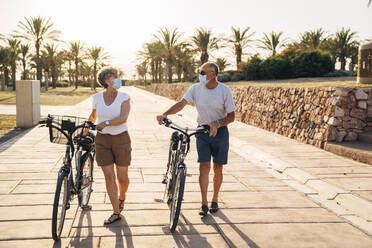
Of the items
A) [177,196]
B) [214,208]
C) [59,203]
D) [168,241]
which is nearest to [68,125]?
[59,203]

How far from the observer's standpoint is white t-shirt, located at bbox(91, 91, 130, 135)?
384cm

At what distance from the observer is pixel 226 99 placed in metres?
4.23

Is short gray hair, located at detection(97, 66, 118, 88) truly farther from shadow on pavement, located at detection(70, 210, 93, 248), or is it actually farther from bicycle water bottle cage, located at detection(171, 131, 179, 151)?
shadow on pavement, located at detection(70, 210, 93, 248)

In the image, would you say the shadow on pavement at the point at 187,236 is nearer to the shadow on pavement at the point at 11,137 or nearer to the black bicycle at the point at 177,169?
the black bicycle at the point at 177,169

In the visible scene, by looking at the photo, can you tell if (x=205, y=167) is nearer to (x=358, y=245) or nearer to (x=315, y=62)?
(x=358, y=245)

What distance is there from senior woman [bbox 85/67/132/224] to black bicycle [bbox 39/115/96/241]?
0.64ft

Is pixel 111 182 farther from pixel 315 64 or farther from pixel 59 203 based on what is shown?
pixel 315 64

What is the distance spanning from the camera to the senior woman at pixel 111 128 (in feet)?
12.6

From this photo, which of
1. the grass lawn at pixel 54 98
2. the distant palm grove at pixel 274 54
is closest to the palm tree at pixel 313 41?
the distant palm grove at pixel 274 54

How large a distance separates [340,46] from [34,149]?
4550cm

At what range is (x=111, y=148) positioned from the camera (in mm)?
3984

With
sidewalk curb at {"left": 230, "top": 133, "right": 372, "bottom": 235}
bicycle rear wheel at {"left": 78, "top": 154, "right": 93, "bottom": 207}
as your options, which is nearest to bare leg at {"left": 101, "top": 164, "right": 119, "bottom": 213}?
bicycle rear wheel at {"left": 78, "top": 154, "right": 93, "bottom": 207}

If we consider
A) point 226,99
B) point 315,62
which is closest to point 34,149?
point 226,99

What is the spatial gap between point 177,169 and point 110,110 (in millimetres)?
913
